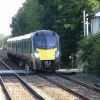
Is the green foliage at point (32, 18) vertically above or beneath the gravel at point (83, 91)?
above

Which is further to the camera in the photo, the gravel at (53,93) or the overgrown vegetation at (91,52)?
the overgrown vegetation at (91,52)

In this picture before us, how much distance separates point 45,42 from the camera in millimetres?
32562

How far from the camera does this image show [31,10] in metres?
63.6

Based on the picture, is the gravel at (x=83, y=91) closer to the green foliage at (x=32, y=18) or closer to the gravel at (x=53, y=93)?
the gravel at (x=53, y=93)

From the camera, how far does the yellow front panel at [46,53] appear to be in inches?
1257

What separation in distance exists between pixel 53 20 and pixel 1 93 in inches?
1105

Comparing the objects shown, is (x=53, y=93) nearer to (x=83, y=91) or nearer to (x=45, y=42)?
(x=83, y=91)

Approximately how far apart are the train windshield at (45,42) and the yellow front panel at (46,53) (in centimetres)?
27

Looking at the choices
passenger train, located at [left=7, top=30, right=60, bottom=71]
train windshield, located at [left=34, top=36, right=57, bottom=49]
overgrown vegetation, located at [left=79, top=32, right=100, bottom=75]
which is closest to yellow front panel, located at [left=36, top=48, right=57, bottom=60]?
passenger train, located at [left=7, top=30, right=60, bottom=71]

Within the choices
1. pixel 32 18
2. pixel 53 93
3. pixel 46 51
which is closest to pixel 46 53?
pixel 46 51

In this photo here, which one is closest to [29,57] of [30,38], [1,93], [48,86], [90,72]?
[30,38]

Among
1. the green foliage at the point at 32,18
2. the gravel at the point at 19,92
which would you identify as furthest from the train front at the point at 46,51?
the green foliage at the point at 32,18

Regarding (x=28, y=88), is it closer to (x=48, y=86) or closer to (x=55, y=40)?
(x=48, y=86)

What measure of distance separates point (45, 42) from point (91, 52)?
158 inches
